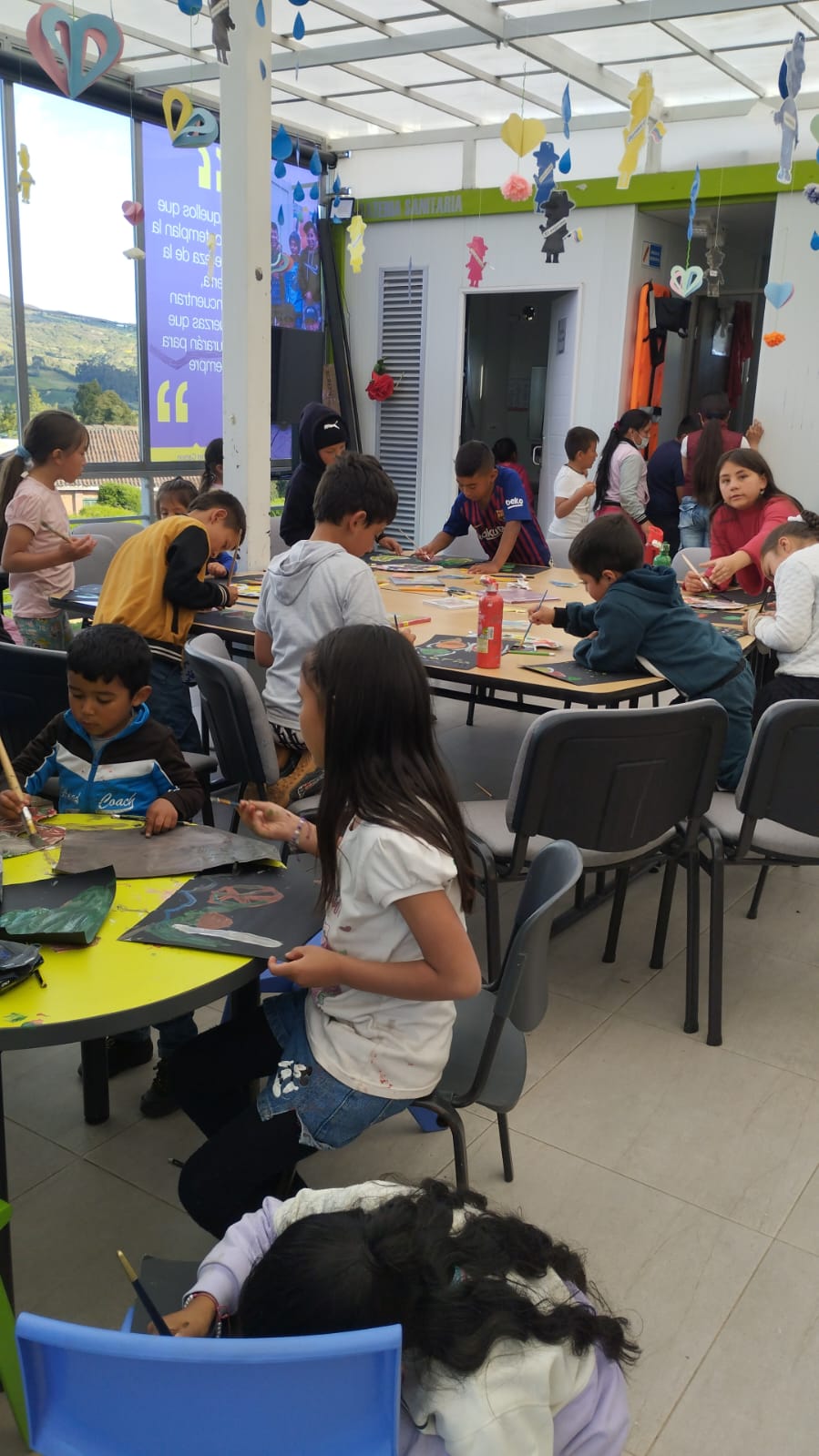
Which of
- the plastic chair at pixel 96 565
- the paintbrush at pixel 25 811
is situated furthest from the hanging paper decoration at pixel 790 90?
the paintbrush at pixel 25 811

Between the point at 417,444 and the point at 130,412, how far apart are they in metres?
2.56

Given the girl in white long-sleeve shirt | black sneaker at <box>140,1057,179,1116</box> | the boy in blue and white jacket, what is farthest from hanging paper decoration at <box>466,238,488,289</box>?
black sneaker at <box>140,1057,179,1116</box>

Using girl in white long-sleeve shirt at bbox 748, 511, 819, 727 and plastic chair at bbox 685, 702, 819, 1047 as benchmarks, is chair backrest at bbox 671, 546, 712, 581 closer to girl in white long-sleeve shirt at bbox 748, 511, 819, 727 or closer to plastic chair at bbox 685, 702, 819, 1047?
girl in white long-sleeve shirt at bbox 748, 511, 819, 727

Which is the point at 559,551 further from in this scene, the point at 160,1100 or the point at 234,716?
the point at 160,1100

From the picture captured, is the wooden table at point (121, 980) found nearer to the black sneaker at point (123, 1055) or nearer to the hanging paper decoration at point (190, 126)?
the black sneaker at point (123, 1055)

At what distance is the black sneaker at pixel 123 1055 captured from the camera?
2469mm

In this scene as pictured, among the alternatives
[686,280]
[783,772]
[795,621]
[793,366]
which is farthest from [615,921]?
[793,366]

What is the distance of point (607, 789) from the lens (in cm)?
248

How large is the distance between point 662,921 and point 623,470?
13.6 ft

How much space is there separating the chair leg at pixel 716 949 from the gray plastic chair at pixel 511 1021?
91 centimetres

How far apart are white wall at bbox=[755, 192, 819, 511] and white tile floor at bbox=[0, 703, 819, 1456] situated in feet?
17.6

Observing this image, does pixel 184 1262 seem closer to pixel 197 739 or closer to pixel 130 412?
pixel 197 739

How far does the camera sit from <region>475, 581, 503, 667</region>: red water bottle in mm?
3145


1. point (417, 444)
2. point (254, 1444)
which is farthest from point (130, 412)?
point (254, 1444)
